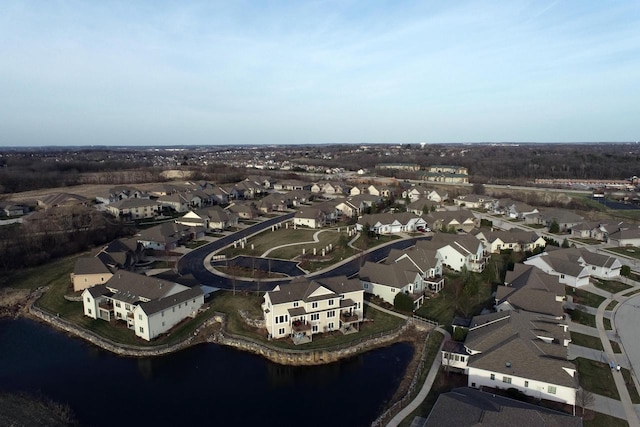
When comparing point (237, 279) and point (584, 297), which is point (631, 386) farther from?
point (237, 279)

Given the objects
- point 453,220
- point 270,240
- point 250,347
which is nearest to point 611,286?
point 453,220

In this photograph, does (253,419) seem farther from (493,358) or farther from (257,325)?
(493,358)

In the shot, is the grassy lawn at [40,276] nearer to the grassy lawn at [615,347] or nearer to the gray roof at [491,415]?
the gray roof at [491,415]

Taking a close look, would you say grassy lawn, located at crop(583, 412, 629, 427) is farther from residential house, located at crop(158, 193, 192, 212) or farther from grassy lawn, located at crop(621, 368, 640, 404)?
residential house, located at crop(158, 193, 192, 212)

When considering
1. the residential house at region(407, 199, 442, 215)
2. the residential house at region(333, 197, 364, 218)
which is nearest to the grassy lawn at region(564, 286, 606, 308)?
the residential house at region(407, 199, 442, 215)

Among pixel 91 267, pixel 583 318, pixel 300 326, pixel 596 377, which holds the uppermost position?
pixel 91 267

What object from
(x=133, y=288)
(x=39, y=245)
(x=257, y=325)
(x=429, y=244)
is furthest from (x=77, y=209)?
(x=429, y=244)
